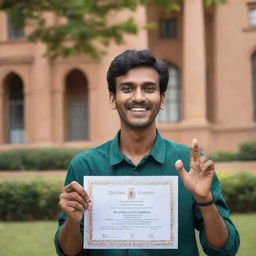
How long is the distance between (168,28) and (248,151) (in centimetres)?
776

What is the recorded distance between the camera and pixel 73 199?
7.95 ft

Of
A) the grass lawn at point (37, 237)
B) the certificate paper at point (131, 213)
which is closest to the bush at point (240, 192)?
the grass lawn at point (37, 237)

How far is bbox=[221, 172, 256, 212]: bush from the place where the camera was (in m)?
11.8

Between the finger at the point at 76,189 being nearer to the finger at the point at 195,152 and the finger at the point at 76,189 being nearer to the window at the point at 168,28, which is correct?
the finger at the point at 195,152

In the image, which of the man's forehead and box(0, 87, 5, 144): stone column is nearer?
the man's forehead

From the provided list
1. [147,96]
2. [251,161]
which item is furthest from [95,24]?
[251,161]

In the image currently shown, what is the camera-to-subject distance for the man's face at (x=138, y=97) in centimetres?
262

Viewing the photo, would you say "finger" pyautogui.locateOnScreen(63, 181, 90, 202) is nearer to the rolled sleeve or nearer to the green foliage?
the rolled sleeve

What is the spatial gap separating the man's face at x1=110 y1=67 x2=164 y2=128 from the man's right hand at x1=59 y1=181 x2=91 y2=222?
429 millimetres

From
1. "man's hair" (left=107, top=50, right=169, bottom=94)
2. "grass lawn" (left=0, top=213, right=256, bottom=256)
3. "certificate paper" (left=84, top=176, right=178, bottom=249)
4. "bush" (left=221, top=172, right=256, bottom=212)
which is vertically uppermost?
"man's hair" (left=107, top=50, right=169, bottom=94)

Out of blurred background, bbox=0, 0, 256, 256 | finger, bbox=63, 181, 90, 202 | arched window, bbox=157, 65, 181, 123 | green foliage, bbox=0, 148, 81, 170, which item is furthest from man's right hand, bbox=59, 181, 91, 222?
arched window, bbox=157, 65, 181, 123

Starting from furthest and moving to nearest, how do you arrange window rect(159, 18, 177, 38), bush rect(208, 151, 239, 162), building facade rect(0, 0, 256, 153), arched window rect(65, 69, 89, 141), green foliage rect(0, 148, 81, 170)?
window rect(159, 18, 177, 38) < arched window rect(65, 69, 89, 141) < building facade rect(0, 0, 256, 153) < bush rect(208, 151, 239, 162) < green foliage rect(0, 148, 81, 170)

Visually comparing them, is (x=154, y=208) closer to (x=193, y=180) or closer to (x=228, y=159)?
(x=193, y=180)

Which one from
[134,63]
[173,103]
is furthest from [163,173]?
[173,103]
